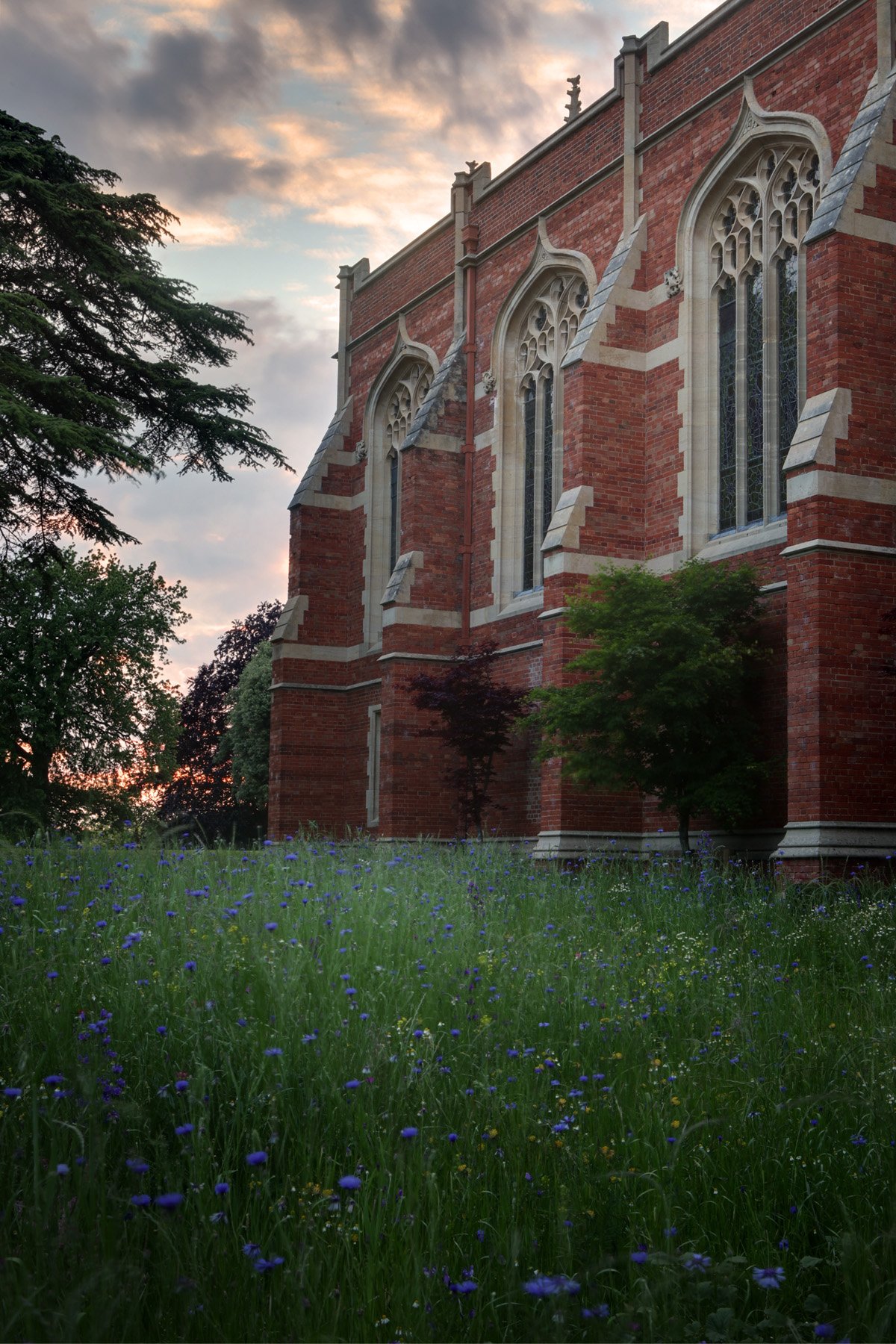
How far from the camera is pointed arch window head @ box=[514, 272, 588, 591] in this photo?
21.6 meters

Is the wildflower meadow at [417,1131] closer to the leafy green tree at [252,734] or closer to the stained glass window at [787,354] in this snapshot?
the stained glass window at [787,354]

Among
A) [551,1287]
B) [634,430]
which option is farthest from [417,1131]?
[634,430]

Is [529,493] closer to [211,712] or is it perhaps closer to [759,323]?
[759,323]

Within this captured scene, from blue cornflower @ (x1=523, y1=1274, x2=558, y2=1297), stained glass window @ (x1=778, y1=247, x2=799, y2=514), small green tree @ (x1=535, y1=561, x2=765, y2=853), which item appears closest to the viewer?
blue cornflower @ (x1=523, y1=1274, x2=558, y2=1297)

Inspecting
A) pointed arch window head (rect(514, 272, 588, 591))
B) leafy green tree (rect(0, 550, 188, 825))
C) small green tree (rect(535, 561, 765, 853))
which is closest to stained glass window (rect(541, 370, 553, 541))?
pointed arch window head (rect(514, 272, 588, 591))

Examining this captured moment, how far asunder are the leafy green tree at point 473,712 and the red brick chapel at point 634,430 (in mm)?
546

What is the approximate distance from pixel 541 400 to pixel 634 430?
4.10 meters

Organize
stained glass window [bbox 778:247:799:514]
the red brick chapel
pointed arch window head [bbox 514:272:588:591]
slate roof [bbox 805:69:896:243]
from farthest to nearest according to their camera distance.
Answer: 1. pointed arch window head [bbox 514:272:588:591]
2. stained glass window [bbox 778:247:799:514]
3. slate roof [bbox 805:69:896:243]
4. the red brick chapel

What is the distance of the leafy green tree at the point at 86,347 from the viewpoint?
14602mm

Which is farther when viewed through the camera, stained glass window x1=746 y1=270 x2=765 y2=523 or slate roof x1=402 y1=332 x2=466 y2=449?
slate roof x1=402 y1=332 x2=466 y2=449

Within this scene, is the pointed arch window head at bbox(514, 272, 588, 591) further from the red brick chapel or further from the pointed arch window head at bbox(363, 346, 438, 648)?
the pointed arch window head at bbox(363, 346, 438, 648)

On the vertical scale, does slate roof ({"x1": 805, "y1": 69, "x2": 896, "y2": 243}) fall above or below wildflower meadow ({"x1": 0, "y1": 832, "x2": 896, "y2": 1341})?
above

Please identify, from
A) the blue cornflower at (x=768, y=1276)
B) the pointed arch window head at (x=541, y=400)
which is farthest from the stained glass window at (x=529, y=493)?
the blue cornflower at (x=768, y=1276)

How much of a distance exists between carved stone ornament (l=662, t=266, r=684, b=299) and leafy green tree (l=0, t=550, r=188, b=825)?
748 inches
